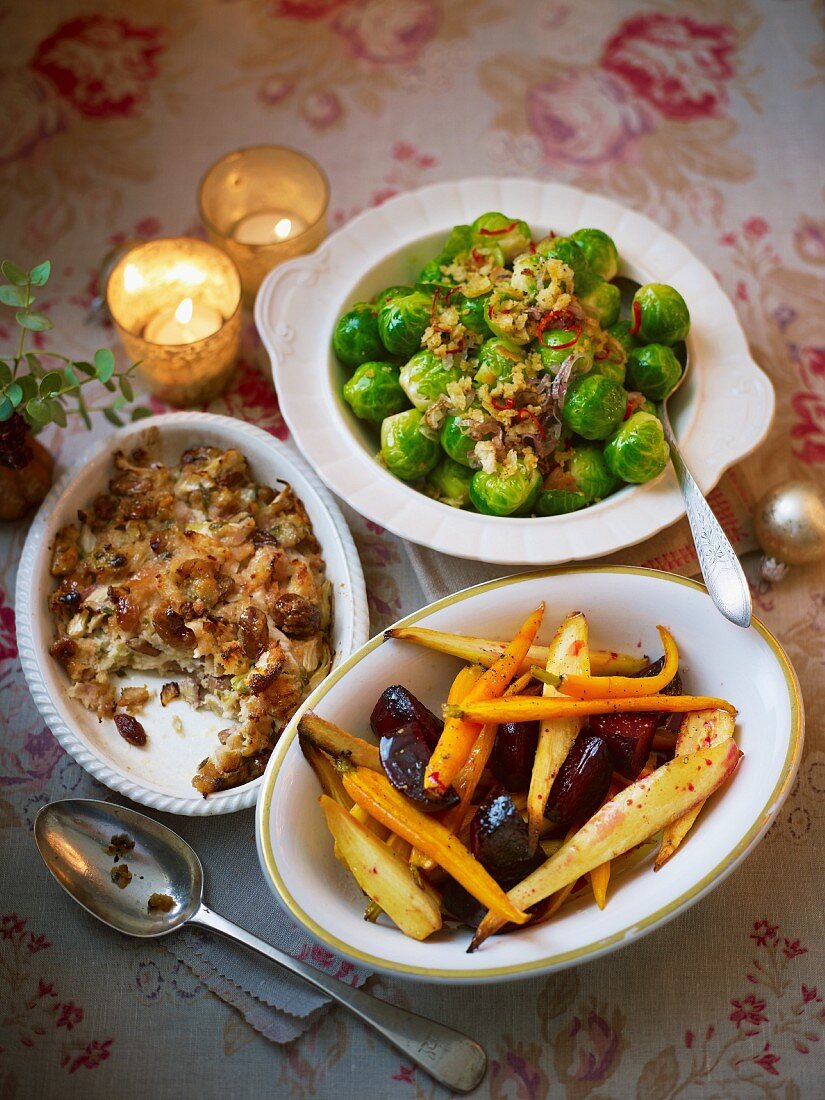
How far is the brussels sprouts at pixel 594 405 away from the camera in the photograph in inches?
98.3

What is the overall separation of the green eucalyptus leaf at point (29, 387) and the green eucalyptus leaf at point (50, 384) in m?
0.02

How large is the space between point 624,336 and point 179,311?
53.6 inches

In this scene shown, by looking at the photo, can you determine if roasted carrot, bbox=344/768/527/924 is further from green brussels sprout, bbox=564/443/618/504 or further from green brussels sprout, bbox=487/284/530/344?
green brussels sprout, bbox=487/284/530/344

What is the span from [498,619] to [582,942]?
771 millimetres

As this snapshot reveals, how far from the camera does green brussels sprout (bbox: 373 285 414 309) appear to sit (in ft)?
8.85

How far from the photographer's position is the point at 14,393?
247cm

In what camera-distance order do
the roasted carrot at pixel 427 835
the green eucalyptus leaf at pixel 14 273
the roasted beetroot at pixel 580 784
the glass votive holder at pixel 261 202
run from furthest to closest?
the glass votive holder at pixel 261 202, the green eucalyptus leaf at pixel 14 273, the roasted beetroot at pixel 580 784, the roasted carrot at pixel 427 835

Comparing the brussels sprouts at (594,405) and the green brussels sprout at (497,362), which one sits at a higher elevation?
the green brussels sprout at (497,362)

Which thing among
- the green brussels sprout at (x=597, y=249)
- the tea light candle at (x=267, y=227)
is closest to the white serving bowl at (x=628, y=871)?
the green brussels sprout at (x=597, y=249)

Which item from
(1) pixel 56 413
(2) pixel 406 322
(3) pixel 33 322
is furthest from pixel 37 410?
(2) pixel 406 322

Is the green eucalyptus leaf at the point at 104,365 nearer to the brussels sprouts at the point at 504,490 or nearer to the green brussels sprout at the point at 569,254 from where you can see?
the brussels sprouts at the point at 504,490

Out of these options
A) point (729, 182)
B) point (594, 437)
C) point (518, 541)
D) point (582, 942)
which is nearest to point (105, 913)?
point (582, 942)

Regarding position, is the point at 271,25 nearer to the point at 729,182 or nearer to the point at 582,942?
the point at 729,182

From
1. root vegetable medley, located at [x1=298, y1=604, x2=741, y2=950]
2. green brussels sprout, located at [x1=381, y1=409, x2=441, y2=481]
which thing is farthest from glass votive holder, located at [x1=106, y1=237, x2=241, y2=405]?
root vegetable medley, located at [x1=298, y1=604, x2=741, y2=950]
